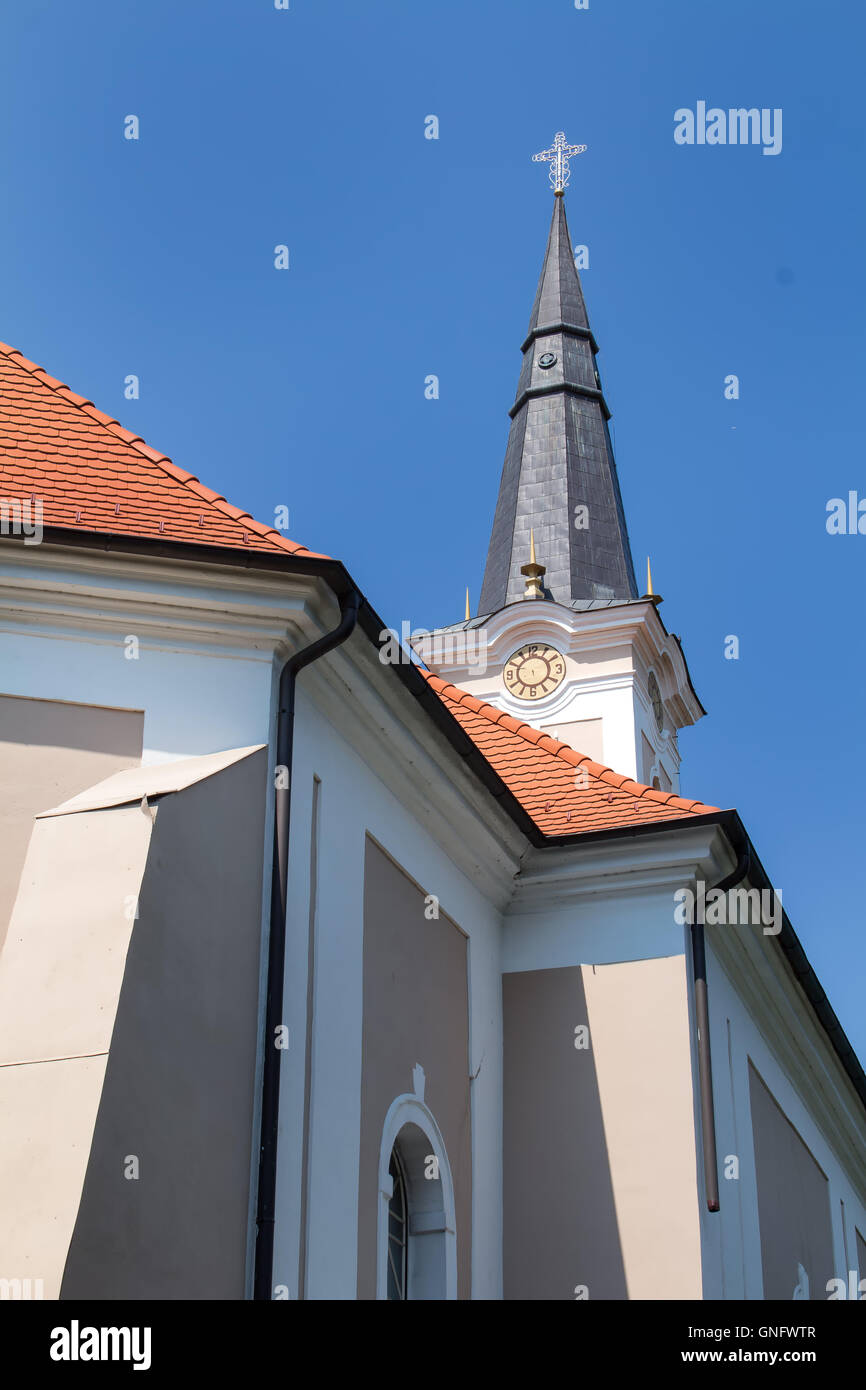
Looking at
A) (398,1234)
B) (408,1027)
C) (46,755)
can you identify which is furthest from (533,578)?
(46,755)

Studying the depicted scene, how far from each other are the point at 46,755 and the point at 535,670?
2297 cm

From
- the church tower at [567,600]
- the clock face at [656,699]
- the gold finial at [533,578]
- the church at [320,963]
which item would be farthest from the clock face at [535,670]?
the church at [320,963]

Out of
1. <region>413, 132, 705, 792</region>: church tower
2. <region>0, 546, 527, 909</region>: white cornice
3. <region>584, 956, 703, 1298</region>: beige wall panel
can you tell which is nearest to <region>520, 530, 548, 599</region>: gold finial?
<region>413, 132, 705, 792</region>: church tower

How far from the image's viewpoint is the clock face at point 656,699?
106ft

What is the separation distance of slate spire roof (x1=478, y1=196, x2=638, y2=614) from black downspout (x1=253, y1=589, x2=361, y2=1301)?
2427 cm

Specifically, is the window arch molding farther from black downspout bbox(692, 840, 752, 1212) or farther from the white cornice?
the white cornice

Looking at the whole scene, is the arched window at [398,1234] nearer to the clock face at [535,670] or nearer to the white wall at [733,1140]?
the white wall at [733,1140]

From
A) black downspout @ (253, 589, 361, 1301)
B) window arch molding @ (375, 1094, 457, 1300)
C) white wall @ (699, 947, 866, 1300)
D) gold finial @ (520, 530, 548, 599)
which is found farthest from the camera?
gold finial @ (520, 530, 548, 599)

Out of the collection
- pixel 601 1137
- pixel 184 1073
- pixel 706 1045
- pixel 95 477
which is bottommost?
pixel 184 1073

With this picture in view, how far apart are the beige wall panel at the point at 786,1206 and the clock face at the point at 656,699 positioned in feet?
50.4

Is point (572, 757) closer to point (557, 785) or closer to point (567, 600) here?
point (557, 785)

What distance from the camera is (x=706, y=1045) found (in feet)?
39.9

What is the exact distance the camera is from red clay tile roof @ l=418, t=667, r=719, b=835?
13.1m
